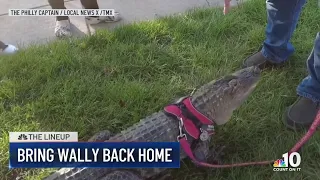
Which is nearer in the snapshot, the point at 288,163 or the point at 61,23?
the point at 288,163

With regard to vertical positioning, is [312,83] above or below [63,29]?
below

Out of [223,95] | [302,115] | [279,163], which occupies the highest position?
[223,95]

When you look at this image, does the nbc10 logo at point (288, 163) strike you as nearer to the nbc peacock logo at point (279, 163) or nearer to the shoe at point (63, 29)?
the nbc peacock logo at point (279, 163)

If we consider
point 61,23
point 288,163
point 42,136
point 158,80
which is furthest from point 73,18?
point 288,163

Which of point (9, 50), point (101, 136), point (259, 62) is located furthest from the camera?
point (9, 50)

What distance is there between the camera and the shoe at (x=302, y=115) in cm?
213

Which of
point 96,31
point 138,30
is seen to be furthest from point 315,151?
point 96,31

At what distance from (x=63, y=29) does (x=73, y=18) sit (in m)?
0.23

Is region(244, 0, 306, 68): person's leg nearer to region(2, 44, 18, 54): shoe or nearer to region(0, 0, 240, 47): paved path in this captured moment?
region(0, 0, 240, 47): paved path

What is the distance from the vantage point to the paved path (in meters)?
3.04

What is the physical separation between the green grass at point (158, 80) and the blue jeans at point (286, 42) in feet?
0.43

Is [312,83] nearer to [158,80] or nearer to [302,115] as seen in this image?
[302,115]

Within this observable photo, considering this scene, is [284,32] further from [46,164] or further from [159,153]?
[46,164]

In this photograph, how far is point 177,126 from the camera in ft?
6.10
